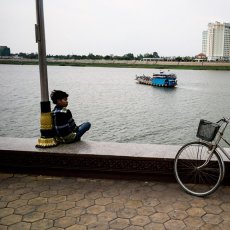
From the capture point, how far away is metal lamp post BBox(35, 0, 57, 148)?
5.08 m

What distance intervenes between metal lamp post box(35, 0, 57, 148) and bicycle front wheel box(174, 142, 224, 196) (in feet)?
7.27

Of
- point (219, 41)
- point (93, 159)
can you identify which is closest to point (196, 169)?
point (93, 159)

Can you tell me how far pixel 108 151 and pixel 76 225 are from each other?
1580 millimetres

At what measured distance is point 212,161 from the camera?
15.1 feet

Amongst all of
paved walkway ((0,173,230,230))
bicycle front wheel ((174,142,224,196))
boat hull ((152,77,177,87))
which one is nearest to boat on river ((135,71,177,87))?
boat hull ((152,77,177,87))

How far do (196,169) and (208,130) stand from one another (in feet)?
2.30

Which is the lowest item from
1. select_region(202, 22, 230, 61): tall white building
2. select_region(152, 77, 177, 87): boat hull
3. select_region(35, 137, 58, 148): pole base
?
select_region(152, 77, 177, 87): boat hull

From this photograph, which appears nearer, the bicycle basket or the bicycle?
the bicycle basket

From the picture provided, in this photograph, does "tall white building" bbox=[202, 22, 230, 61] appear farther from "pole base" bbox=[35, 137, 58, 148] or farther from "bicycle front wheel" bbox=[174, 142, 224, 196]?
"pole base" bbox=[35, 137, 58, 148]

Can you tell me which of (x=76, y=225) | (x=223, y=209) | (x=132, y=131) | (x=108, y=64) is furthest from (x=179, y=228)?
(x=108, y=64)

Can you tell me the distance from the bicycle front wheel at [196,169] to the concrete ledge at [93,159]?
0.18m

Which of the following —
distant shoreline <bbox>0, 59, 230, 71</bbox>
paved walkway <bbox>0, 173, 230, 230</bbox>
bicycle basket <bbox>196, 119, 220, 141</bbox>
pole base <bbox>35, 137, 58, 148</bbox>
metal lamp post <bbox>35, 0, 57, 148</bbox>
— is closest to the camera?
paved walkway <bbox>0, 173, 230, 230</bbox>

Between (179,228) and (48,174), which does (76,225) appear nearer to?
(179,228)

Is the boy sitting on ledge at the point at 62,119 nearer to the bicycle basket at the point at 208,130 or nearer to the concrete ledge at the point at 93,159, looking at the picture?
the concrete ledge at the point at 93,159
